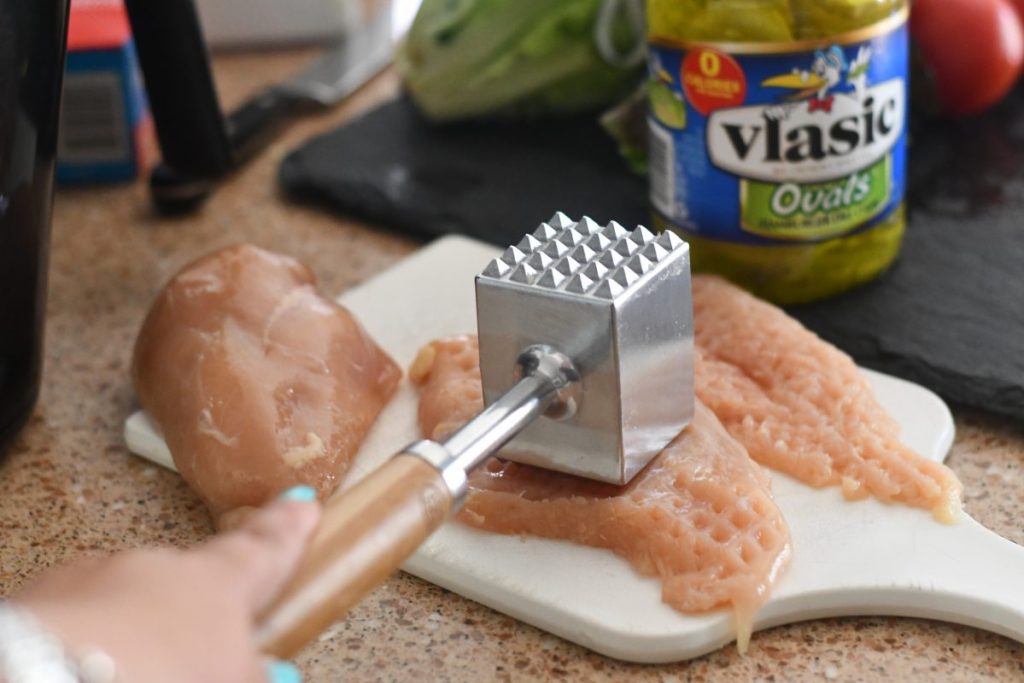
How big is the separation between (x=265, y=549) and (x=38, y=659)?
0.45ft

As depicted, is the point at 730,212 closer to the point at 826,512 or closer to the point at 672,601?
the point at 826,512

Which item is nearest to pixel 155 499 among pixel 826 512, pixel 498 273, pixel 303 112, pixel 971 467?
pixel 498 273

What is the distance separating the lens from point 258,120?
1.74 m

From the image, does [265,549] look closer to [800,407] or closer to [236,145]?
[800,407]

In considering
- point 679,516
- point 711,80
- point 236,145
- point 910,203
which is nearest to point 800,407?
point 679,516

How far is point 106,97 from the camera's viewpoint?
1.61 meters

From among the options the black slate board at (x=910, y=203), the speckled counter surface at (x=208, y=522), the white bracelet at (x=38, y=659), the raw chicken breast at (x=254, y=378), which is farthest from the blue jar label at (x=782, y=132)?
the white bracelet at (x=38, y=659)

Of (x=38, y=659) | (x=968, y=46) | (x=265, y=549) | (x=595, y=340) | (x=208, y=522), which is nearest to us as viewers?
(x=38, y=659)

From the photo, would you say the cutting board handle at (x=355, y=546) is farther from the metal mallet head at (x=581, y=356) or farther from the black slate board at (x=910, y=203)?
the black slate board at (x=910, y=203)

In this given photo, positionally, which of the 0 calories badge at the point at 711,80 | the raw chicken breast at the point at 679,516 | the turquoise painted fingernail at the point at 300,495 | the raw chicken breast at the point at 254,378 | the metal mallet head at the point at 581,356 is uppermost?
the 0 calories badge at the point at 711,80

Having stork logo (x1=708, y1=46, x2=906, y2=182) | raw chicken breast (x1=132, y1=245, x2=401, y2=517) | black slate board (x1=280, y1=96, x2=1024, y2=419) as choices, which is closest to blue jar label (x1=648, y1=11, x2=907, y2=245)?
stork logo (x1=708, y1=46, x2=906, y2=182)

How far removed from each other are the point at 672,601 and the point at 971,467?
0.34m

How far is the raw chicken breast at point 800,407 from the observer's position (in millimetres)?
968

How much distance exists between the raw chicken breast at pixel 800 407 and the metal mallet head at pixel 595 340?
103 millimetres
